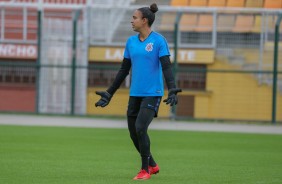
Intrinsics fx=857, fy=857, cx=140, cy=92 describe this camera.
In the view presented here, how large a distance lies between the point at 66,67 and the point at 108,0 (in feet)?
9.45

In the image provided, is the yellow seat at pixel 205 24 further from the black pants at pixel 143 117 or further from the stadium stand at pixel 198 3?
the black pants at pixel 143 117

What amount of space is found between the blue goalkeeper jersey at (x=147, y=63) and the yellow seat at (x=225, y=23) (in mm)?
14344

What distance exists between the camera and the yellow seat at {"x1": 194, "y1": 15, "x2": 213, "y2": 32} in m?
24.1

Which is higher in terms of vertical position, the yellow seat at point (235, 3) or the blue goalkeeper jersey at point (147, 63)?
the yellow seat at point (235, 3)

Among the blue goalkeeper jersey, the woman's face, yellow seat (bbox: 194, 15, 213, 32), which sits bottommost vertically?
the blue goalkeeper jersey

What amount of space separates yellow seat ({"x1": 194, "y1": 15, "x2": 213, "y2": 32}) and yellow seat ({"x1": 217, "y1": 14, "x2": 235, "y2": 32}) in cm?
25

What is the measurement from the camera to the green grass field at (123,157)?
9.83m

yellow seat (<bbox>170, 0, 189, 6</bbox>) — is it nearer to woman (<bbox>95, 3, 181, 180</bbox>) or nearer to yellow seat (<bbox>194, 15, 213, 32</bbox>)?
yellow seat (<bbox>194, 15, 213, 32</bbox>)

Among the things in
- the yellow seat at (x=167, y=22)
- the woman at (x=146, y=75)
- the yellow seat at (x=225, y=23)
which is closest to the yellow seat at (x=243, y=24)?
the yellow seat at (x=225, y=23)

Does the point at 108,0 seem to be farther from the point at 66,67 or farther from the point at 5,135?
the point at 5,135

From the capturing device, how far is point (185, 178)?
32.4 feet

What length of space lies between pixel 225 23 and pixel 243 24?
1.71 ft

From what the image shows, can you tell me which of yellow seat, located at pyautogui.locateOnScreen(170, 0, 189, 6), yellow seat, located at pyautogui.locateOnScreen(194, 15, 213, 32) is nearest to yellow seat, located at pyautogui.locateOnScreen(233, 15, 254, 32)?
yellow seat, located at pyautogui.locateOnScreen(194, 15, 213, 32)

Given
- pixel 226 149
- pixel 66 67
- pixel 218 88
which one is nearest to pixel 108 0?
pixel 66 67
